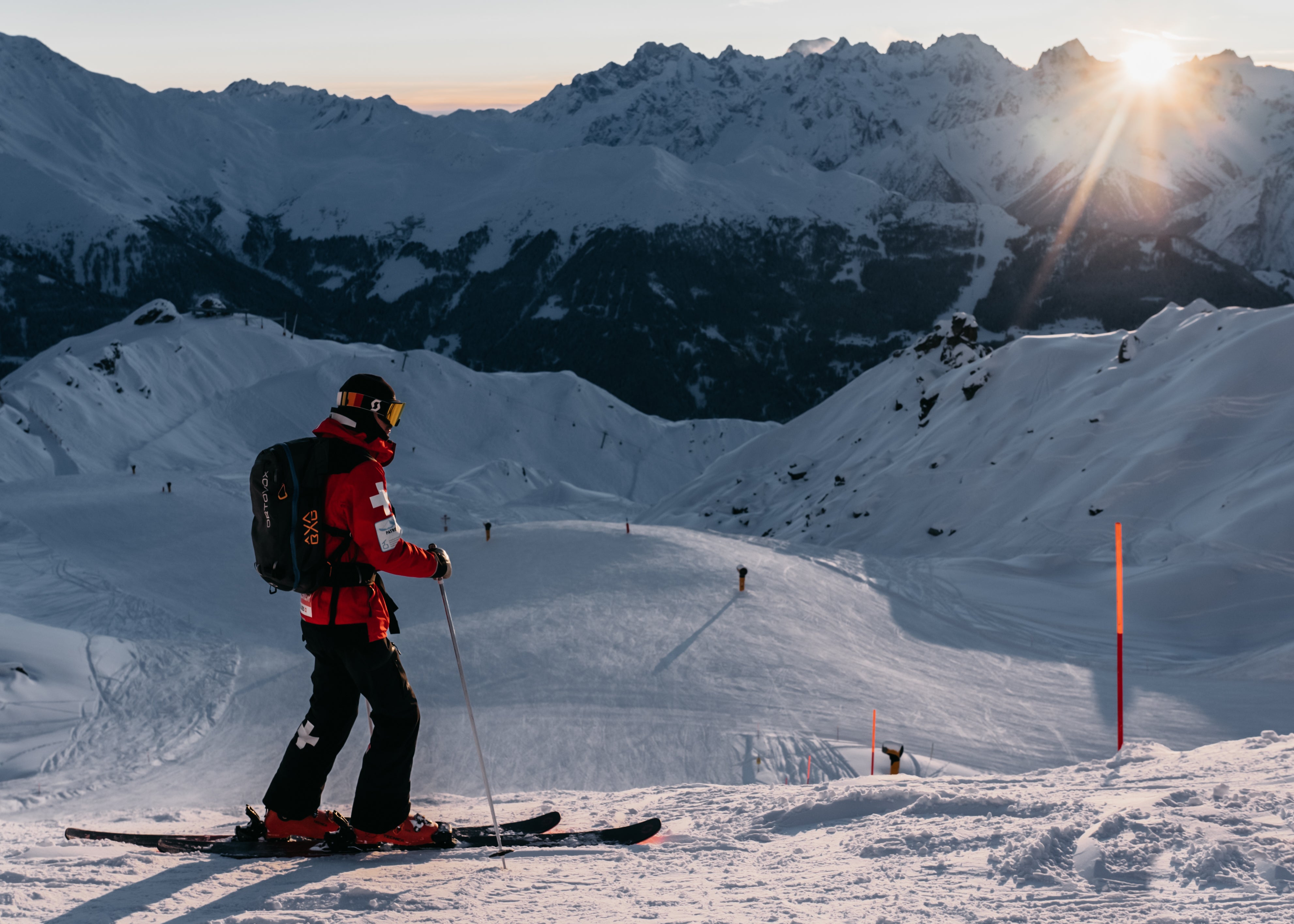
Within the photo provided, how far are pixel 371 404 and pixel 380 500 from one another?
1.95 feet

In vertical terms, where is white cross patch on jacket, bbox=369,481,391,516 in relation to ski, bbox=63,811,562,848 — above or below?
above

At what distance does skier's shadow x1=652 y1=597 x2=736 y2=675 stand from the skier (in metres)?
7.83

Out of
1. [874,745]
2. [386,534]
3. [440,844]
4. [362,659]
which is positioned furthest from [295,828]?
[874,745]

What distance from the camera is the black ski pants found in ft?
18.6

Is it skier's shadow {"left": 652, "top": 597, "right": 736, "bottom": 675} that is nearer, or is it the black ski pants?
the black ski pants

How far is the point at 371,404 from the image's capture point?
18.6 feet

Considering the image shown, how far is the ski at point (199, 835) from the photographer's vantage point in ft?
19.4

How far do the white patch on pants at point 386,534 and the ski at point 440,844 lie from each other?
6.09ft

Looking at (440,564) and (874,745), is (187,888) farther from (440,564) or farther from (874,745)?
(874,745)

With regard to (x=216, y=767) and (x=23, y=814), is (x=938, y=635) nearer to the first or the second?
(x=216, y=767)

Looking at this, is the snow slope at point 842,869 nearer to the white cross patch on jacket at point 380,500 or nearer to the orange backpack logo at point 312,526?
the orange backpack logo at point 312,526

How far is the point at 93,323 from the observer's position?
564 ft

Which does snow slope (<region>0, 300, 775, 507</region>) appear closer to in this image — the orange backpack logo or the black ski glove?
the black ski glove

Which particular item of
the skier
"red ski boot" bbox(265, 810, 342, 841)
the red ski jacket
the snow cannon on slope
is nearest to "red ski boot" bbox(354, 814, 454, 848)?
the skier
